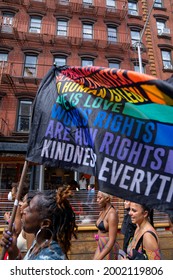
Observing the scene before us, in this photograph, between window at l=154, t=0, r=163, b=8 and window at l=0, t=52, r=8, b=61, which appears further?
window at l=154, t=0, r=163, b=8

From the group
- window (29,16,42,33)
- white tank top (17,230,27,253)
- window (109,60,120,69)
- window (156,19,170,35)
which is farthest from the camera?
window (156,19,170,35)

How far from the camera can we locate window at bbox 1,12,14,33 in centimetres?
1501

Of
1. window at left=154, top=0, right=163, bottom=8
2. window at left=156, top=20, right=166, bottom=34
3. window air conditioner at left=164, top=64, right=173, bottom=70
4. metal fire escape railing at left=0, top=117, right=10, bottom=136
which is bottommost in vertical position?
metal fire escape railing at left=0, top=117, right=10, bottom=136

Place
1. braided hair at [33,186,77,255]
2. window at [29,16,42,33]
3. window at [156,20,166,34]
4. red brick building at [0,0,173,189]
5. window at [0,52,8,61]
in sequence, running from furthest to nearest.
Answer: window at [156,20,166,34] < window at [29,16,42,33] < window at [0,52,8,61] < red brick building at [0,0,173,189] < braided hair at [33,186,77,255]

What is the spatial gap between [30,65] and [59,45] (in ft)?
9.31


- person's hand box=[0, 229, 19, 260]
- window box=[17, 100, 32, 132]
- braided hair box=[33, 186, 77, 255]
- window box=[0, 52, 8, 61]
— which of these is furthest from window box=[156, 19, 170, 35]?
person's hand box=[0, 229, 19, 260]

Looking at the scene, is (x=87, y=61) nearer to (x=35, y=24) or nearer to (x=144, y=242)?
(x=35, y=24)

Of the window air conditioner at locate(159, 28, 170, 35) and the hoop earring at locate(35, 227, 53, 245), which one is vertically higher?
the window air conditioner at locate(159, 28, 170, 35)

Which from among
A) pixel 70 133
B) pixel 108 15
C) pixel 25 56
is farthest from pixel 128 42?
pixel 70 133

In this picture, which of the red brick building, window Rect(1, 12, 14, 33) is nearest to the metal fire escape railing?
the red brick building

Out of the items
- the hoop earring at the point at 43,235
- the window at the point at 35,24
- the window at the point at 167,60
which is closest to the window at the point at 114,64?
the window at the point at 167,60

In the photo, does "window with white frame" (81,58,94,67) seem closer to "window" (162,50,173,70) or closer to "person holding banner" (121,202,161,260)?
"window" (162,50,173,70)

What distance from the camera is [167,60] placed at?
699 inches

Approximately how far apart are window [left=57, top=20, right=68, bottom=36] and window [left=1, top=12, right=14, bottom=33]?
3.50m
